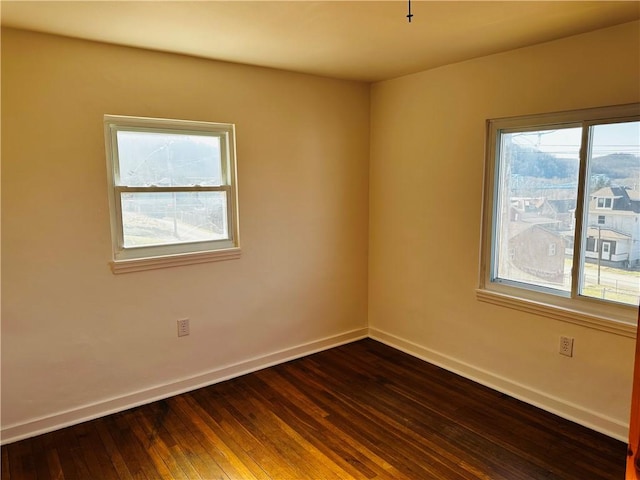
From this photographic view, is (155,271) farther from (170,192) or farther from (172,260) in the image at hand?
(170,192)

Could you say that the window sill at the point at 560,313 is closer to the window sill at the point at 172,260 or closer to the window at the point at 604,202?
the window at the point at 604,202

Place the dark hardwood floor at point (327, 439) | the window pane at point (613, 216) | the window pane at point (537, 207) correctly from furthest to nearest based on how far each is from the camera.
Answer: the window pane at point (537, 207) < the window pane at point (613, 216) < the dark hardwood floor at point (327, 439)

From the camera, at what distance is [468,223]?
321 cm

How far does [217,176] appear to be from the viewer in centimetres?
321

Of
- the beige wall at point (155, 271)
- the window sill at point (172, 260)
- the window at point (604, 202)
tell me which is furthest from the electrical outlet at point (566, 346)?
the window sill at point (172, 260)

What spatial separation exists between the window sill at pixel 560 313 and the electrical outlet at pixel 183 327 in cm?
212

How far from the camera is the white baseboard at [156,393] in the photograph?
2.60 meters

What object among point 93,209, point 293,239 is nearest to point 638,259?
point 293,239

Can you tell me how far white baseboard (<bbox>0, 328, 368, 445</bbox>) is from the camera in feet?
8.52

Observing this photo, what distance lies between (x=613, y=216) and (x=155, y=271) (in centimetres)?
286

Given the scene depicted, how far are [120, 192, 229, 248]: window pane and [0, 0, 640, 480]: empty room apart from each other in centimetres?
2

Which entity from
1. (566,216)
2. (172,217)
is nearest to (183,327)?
(172,217)

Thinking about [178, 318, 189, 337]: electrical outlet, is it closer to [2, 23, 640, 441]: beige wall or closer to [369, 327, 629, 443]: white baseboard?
[2, 23, 640, 441]: beige wall

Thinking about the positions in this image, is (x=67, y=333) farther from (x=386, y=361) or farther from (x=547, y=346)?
(x=547, y=346)
